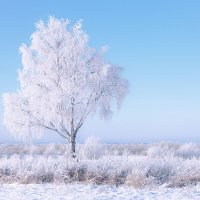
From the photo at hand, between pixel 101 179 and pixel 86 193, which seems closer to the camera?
pixel 86 193

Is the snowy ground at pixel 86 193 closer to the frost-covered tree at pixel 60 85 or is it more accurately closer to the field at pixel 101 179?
the field at pixel 101 179

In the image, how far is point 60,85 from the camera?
2536 centimetres

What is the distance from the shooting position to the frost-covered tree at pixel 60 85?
25.3 metres

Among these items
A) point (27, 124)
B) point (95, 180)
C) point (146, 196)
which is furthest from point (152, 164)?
point (27, 124)

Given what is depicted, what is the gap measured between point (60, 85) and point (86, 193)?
13.2m

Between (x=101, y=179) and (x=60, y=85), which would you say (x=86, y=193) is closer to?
(x=101, y=179)

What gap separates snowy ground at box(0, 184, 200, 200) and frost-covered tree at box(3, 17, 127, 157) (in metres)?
11.4

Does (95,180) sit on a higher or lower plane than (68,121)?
lower

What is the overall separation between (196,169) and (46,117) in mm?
11312

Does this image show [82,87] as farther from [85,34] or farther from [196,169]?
[196,169]

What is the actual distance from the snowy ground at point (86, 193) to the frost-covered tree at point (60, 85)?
11.4 meters

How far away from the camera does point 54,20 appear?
26.6m

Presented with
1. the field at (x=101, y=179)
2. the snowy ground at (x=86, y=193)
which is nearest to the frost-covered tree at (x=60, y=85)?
the field at (x=101, y=179)

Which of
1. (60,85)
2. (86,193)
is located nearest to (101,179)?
(86,193)
